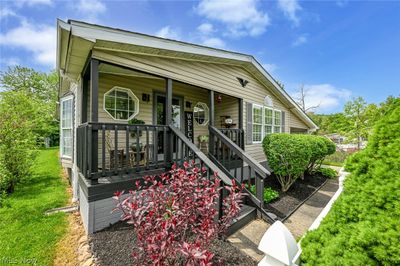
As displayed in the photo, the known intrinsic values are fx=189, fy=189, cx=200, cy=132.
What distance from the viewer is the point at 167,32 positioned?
8.36 m

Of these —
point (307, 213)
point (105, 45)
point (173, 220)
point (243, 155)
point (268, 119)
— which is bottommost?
point (307, 213)

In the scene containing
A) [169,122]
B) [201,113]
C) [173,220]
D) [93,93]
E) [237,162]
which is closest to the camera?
[173,220]

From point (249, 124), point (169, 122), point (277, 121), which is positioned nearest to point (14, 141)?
point (169, 122)

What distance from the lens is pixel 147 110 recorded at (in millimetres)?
6566

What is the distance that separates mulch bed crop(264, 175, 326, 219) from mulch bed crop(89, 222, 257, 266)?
2.21m

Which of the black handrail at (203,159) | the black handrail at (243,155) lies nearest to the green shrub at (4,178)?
the black handrail at (203,159)

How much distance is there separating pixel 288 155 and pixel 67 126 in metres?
7.84

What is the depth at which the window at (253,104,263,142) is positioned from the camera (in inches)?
332

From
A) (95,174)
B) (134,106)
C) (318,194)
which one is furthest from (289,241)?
(318,194)

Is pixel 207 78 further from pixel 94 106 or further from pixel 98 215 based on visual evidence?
pixel 98 215

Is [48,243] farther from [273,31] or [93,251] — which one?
[273,31]

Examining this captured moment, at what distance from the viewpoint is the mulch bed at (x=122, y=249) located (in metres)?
2.77

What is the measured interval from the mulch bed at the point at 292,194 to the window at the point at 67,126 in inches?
268

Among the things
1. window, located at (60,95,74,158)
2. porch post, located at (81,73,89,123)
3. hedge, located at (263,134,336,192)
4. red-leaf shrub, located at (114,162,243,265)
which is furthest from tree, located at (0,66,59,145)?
red-leaf shrub, located at (114,162,243,265)
